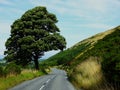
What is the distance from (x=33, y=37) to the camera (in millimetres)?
60219

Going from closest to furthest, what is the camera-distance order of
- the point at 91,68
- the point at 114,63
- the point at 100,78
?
the point at 114,63
the point at 100,78
the point at 91,68

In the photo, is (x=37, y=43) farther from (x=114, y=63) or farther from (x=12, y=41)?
(x=114, y=63)

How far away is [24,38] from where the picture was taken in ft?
198

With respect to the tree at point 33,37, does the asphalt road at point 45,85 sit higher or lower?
lower

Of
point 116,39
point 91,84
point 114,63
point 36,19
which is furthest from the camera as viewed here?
point 36,19

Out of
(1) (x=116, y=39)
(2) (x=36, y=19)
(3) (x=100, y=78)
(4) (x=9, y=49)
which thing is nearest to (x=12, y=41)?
(4) (x=9, y=49)

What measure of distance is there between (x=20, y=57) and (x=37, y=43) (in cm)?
525

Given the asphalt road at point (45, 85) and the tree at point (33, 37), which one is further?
the tree at point (33, 37)

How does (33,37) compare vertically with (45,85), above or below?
above

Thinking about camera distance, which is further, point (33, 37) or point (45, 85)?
point (33, 37)

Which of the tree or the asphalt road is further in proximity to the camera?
the tree

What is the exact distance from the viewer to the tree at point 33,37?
59938 mm

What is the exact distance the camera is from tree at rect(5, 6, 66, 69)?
59938 mm

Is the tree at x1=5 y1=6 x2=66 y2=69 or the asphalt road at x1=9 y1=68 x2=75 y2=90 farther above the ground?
the tree at x1=5 y1=6 x2=66 y2=69
